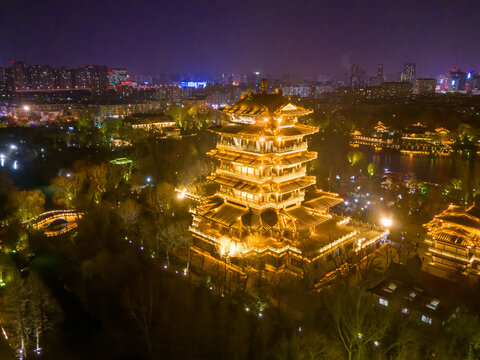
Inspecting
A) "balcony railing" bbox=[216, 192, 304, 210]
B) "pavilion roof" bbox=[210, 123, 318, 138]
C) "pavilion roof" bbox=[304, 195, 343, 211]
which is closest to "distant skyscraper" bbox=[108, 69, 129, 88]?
"pavilion roof" bbox=[210, 123, 318, 138]

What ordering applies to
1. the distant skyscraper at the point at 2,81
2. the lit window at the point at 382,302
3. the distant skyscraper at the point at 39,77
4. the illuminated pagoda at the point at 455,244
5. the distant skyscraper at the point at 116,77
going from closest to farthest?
the lit window at the point at 382,302 < the illuminated pagoda at the point at 455,244 < the distant skyscraper at the point at 2,81 < the distant skyscraper at the point at 39,77 < the distant skyscraper at the point at 116,77

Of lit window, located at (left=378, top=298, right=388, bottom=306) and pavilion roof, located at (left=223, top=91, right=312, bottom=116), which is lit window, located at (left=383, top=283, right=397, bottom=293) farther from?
pavilion roof, located at (left=223, top=91, right=312, bottom=116)

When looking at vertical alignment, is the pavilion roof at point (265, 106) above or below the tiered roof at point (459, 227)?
above

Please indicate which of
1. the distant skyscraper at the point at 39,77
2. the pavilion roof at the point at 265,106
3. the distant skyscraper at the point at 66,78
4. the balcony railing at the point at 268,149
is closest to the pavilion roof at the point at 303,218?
the balcony railing at the point at 268,149

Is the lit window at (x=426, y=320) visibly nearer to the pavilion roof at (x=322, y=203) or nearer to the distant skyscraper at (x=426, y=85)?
the pavilion roof at (x=322, y=203)

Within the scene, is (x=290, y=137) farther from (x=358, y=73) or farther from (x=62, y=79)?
(x=358, y=73)

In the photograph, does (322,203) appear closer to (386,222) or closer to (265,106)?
(265,106)
